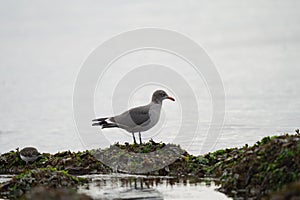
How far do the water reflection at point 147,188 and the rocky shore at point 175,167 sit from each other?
1.08 feet

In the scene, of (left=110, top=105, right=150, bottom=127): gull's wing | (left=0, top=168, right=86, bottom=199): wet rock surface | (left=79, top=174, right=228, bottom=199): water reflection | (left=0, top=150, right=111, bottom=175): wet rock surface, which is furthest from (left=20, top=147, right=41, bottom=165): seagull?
(left=110, top=105, right=150, bottom=127): gull's wing

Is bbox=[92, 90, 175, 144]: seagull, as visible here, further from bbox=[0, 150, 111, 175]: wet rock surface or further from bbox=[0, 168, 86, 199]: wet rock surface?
bbox=[0, 168, 86, 199]: wet rock surface

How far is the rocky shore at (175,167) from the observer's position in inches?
407

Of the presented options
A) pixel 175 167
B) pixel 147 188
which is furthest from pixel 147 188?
pixel 175 167

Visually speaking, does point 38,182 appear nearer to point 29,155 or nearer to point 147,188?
point 147,188

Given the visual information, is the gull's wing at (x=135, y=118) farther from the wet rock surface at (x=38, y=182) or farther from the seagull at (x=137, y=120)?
the wet rock surface at (x=38, y=182)

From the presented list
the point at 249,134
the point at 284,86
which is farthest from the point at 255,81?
the point at 249,134

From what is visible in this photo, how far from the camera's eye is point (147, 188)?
1180cm

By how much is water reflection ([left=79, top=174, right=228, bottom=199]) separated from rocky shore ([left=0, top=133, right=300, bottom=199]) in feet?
1.08

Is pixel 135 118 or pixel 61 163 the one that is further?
pixel 135 118

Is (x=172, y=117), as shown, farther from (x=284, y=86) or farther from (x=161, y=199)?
(x=161, y=199)

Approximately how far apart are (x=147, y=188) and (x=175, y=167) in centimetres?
193

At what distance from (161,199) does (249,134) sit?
26.5 ft

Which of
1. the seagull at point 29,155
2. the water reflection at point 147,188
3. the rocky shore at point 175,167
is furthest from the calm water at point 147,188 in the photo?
the seagull at point 29,155
